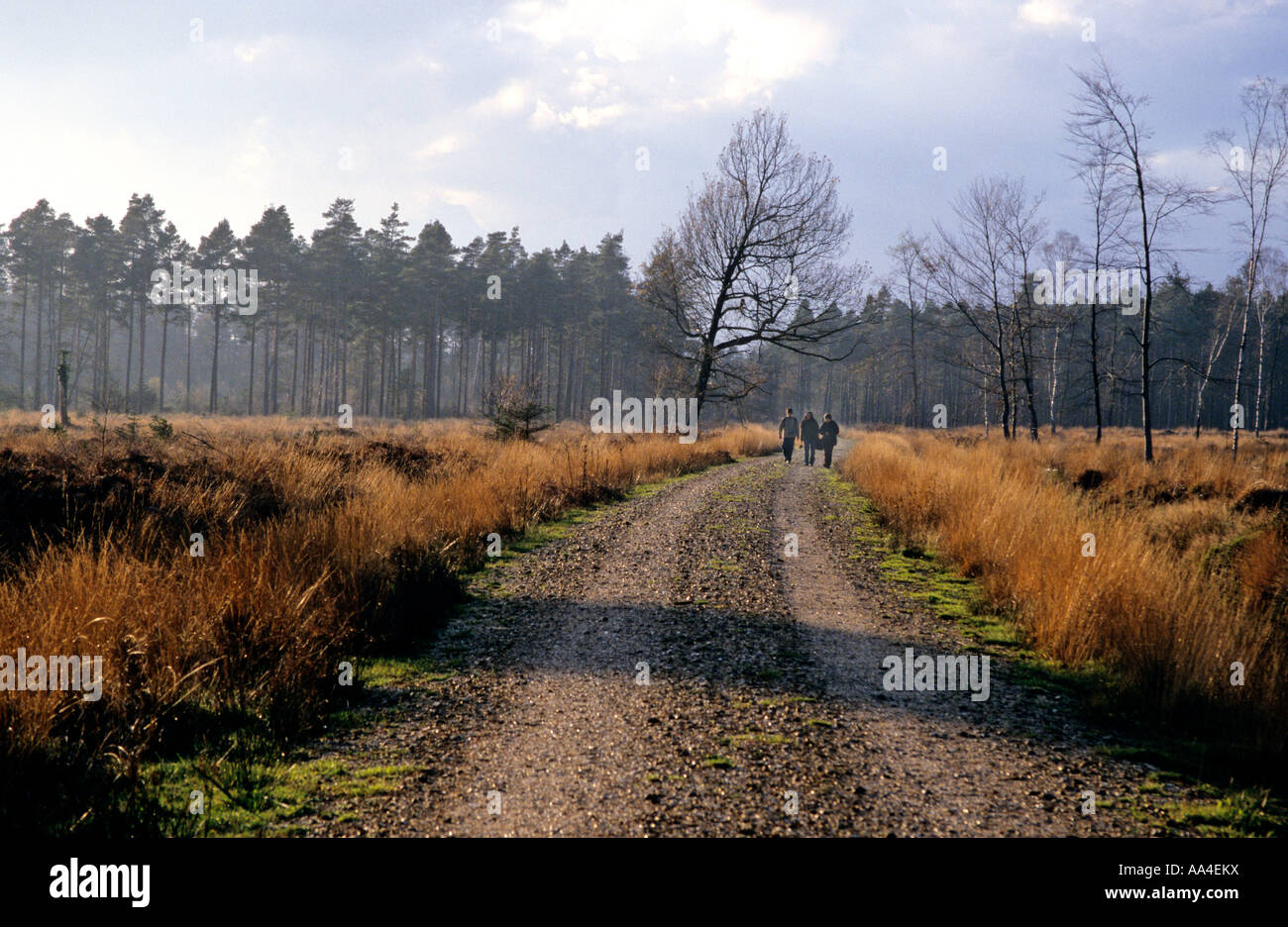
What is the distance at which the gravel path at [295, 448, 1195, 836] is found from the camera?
3.20 meters

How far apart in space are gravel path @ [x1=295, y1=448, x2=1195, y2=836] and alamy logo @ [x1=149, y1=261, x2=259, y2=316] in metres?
54.4

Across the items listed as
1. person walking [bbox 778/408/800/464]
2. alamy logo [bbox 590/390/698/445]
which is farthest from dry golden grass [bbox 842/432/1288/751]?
alamy logo [bbox 590/390/698/445]

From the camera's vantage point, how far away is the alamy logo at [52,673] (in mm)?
3848

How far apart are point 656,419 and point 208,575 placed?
80.1 feet

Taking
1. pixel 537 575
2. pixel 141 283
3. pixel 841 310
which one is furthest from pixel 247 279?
pixel 537 575

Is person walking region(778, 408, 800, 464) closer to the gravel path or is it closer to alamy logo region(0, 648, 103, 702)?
the gravel path

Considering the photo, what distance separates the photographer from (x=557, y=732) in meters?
4.10

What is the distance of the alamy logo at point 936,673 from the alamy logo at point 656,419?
66.8ft
